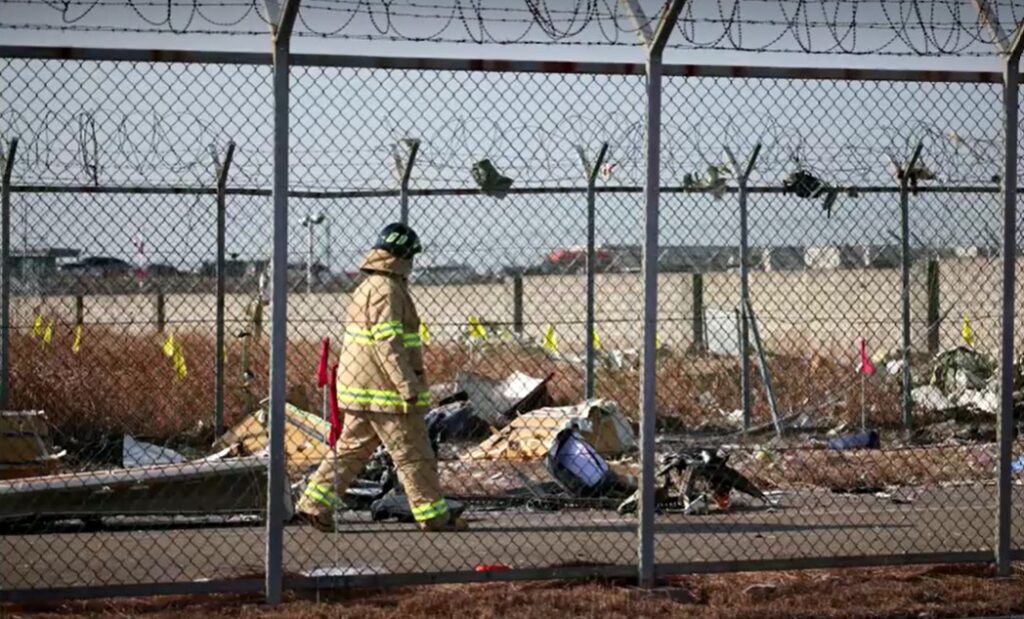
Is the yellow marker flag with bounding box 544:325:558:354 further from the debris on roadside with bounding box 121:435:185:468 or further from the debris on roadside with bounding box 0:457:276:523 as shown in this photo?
the debris on roadside with bounding box 0:457:276:523

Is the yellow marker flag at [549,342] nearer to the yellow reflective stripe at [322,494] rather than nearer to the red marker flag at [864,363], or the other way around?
the red marker flag at [864,363]

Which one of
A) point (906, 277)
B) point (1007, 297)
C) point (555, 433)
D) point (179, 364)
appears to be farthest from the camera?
point (906, 277)

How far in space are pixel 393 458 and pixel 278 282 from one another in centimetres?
230

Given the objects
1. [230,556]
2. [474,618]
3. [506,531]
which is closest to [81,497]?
[230,556]

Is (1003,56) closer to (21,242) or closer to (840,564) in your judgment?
(840,564)

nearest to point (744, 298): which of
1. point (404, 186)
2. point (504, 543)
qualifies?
point (404, 186)

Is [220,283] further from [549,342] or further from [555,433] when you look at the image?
[549,342]

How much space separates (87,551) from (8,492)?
2.01 feet

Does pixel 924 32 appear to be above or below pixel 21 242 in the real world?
above

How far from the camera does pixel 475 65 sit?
22.1 ft

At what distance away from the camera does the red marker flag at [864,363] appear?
12.0m

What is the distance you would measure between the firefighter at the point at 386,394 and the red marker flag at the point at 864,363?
4.37 m

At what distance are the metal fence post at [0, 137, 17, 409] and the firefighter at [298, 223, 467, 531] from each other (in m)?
3.53

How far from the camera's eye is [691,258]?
11.2 m
